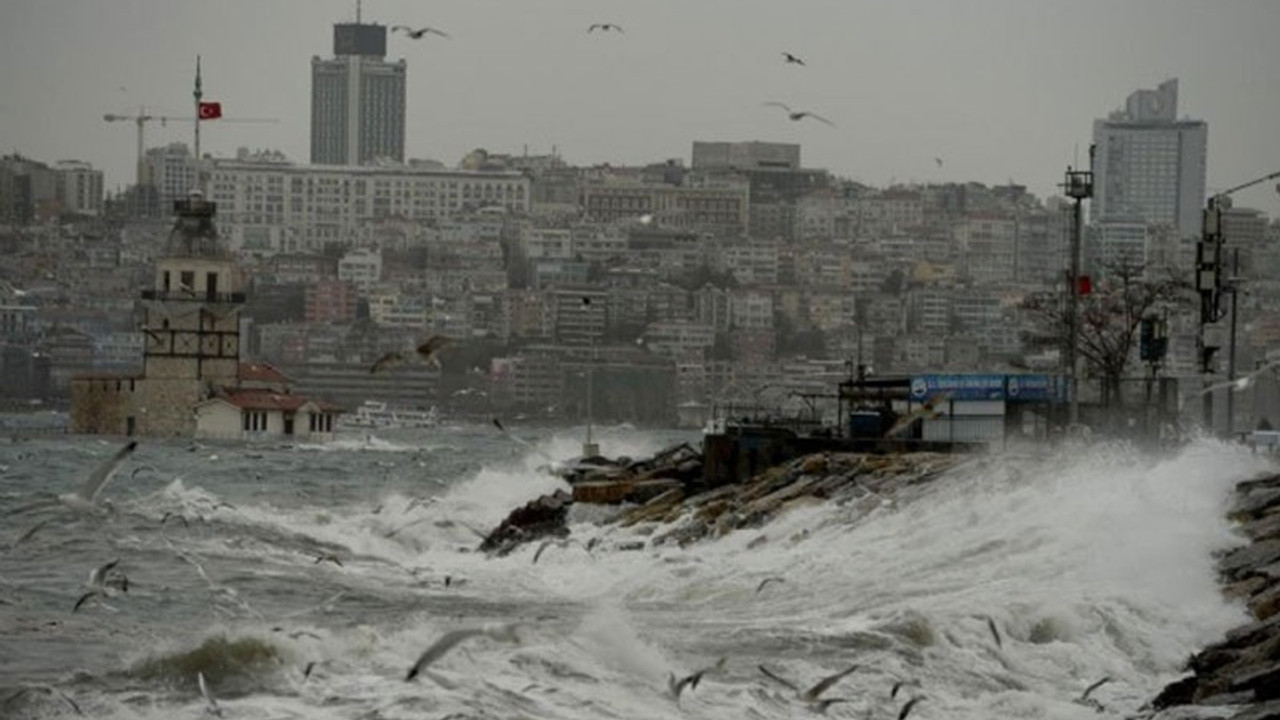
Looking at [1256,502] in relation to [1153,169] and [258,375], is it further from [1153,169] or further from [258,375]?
[1153,169]

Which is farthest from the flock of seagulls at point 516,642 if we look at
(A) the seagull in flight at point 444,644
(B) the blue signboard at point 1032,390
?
(B) the blue signboard at point 1032,390

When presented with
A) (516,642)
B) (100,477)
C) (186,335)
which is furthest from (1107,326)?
(186,335)

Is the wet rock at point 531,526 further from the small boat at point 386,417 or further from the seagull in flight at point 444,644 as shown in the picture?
the small boat at point 386,417

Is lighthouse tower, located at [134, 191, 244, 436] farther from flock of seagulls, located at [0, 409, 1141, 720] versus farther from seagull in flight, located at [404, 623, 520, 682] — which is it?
seagull in flight, located at [404, 623, 520, 682]

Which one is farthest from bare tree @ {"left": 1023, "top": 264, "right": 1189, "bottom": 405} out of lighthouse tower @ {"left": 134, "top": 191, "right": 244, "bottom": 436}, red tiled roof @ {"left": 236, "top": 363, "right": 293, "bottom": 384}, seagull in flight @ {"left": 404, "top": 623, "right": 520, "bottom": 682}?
red tiled roof @ {"left": 236, "top": 363, "right": 293, "bottom": 384}

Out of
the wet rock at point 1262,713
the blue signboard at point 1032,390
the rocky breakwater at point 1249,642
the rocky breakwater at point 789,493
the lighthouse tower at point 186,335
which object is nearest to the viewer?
the wet rock at point 1262,713

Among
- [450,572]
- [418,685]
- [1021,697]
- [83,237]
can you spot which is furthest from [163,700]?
[83,237]

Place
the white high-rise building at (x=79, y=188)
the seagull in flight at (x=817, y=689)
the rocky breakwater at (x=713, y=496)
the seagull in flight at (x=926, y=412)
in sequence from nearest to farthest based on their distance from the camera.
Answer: the seagull in flight at (x=817, y=689) < the rocky breakwater at (x=713, y=496) < the seagull in flight at (x=926, y=412) < the white high-rise building at (x=79, y=188)
